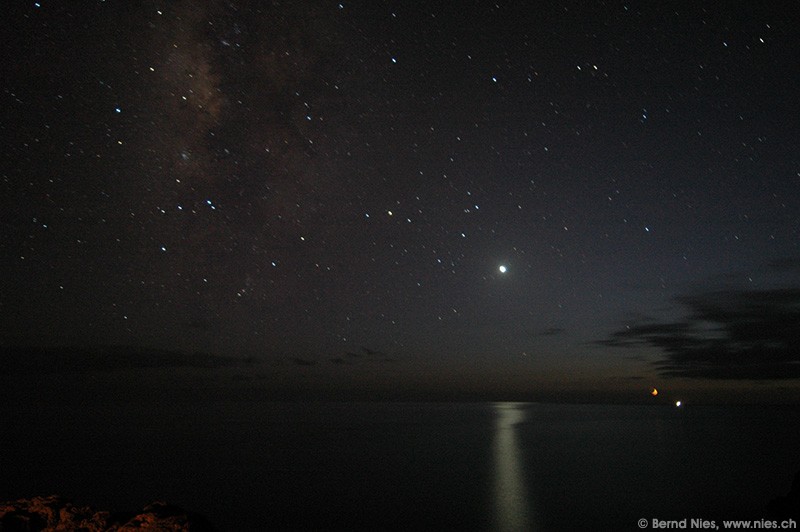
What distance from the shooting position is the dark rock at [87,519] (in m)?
6.39

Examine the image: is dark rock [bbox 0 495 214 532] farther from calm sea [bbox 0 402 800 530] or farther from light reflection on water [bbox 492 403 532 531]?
light reflection on water [bbox 492 403 532 531]

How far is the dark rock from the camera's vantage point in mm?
6395

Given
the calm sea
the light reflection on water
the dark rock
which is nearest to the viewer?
the dark rock

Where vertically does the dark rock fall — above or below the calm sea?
above

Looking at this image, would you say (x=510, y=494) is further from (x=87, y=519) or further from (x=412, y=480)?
(x=87, y=519)

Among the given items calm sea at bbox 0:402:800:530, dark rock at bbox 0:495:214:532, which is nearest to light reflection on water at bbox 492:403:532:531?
calm sea at bbox 0:402:800:530

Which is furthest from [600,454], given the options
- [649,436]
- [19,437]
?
[19,437]

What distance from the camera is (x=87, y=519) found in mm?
6777

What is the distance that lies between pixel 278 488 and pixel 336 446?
31.8 m

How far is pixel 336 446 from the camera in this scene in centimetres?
7075

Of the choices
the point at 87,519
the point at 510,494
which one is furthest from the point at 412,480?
the point at 87,519

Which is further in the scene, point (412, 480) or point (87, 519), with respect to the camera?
point (412, 480)

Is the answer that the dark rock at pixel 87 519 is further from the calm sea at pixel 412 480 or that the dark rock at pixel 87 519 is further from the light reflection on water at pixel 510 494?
the light reflection on water at pixel 510 494

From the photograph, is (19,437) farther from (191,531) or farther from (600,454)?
(191,531)
